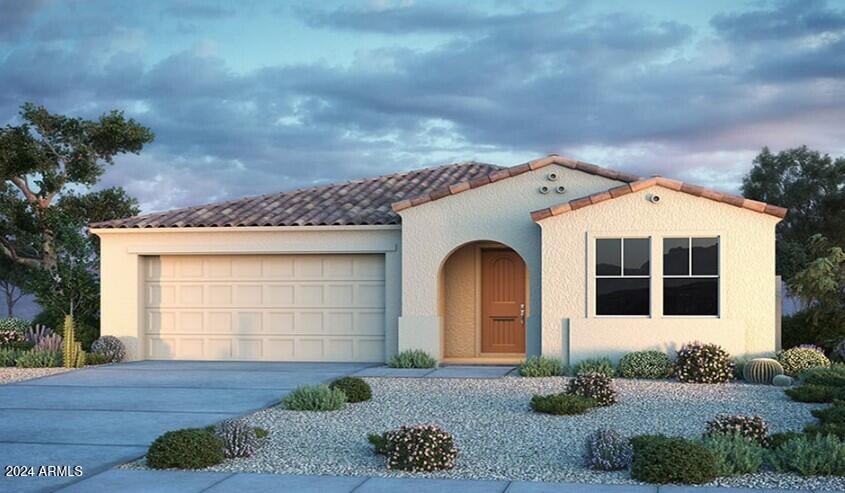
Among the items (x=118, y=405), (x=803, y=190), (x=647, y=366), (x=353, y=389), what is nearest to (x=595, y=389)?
(x=353, y=389)

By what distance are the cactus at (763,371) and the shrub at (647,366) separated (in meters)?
1.29

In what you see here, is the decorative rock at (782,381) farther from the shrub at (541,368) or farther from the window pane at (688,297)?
the shrub at (541,368)

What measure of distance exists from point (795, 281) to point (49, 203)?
21262 millimetres

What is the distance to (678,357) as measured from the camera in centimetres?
1766

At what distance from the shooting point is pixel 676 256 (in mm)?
18312

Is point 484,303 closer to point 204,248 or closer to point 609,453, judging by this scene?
point 204,248

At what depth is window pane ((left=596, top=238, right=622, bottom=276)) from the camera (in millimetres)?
18547

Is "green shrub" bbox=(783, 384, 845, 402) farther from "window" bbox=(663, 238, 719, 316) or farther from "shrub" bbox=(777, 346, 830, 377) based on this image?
"window" bbox=(663, 238, 719, 316)

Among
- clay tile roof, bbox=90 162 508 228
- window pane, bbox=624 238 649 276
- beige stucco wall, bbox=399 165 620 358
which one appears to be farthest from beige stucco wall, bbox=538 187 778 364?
clay tile roof, bbox=90 162 508 228

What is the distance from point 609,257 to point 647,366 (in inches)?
82.3

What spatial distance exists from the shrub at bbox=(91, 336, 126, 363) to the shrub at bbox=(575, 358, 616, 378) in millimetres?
9589

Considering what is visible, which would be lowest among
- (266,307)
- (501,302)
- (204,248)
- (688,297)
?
(266,307)

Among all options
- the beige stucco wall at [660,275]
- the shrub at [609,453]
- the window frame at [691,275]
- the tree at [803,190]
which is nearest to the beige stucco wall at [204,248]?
the beige stucco wall at [660,275]

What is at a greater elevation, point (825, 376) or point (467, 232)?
point (467, 232)
